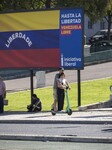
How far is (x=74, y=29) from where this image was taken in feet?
73.9

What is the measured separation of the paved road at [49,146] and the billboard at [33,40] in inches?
392

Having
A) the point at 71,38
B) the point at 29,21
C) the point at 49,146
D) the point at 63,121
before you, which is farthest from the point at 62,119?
the point at 29,21

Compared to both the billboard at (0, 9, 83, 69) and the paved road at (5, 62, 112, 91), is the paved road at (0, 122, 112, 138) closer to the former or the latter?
the billboard at (0, 9, 83, 69)

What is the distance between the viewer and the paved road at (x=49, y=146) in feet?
40.0

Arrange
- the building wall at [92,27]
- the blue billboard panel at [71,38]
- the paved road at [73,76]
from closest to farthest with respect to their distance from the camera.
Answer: the blue billboard panel at [71,38], the paved road at [73,76], the building wall at [92,27]

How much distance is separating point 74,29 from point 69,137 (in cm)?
984

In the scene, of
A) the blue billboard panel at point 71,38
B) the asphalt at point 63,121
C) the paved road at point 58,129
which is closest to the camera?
the asphalt at point 63,121

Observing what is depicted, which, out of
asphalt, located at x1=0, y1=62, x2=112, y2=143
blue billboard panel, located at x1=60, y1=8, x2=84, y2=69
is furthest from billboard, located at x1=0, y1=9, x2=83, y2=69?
asphalt, located at x1=0, y1=62, x2=112, y2=143

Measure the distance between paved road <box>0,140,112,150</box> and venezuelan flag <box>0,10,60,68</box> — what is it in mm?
10124

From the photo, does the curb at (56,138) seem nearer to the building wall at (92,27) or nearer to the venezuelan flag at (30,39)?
the venezuelan flag at (30,39)

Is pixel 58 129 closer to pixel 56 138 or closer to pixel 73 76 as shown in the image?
pixel 56 138

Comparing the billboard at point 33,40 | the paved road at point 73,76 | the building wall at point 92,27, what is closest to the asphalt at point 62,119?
the billboard at point 33,40

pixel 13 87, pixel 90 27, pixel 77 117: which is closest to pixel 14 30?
pixel 77 117

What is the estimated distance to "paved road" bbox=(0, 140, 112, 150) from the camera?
40.0 feet
